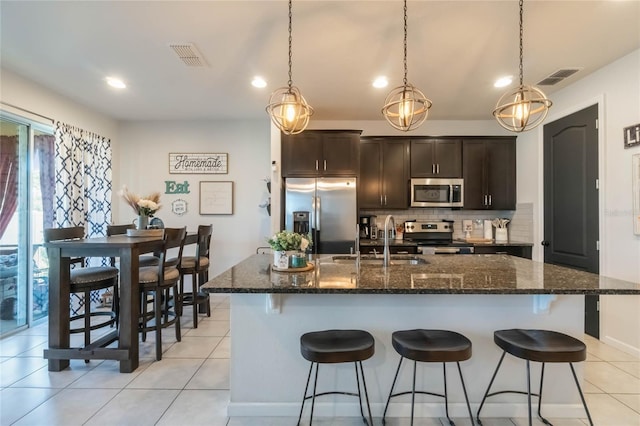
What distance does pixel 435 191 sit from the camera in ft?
14.9

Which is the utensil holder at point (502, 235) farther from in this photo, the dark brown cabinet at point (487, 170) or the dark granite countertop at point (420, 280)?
the dark granite countertop at point (420, 280)

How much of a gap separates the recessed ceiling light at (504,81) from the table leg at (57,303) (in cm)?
446

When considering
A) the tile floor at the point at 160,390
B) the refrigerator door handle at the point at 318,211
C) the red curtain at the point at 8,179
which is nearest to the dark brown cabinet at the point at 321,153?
the refrigerator door handle at the point at 318,211

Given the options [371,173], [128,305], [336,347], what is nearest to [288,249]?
[336,347]

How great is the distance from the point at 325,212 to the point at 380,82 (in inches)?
67.4

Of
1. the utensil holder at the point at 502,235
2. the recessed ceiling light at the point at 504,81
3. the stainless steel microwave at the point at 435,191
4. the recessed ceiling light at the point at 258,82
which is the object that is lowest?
the utensil holder at the point at 502,235

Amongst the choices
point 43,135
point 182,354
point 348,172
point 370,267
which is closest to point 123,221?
point 43,135

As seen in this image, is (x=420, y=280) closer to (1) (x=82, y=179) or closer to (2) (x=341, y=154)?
(2) (x=341, y=154)

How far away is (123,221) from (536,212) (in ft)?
19.6

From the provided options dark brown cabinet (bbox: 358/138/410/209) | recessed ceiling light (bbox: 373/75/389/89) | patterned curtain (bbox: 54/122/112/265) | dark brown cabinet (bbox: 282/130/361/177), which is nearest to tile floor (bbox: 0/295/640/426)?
patterned curtain (bbox: 54/122/112/265)

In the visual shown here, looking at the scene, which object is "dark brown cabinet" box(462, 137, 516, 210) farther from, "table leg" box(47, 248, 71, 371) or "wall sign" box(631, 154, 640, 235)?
"table leg" box(47, 248, 71, 371)

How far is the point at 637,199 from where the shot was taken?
280 cm

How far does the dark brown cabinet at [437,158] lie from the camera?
458cm

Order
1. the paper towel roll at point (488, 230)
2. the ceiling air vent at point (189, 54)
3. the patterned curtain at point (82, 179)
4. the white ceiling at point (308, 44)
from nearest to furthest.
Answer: the white ceiling at point (308, 44) < the ceiling air vent at point (189, 54) < the patterned curtain at point (82, 179) < the paper towel roll at point (488, 230)
